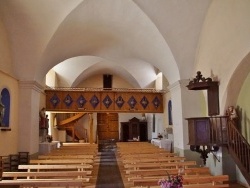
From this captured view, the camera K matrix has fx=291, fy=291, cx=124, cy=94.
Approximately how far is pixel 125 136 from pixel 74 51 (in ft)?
37.3

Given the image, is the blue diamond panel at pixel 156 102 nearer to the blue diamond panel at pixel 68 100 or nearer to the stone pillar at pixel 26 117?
the blue diamond panel at pixel 68 100

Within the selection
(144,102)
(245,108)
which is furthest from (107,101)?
(245,108)

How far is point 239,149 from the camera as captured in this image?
7.50 m

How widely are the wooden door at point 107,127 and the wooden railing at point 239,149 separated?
16.0 metres

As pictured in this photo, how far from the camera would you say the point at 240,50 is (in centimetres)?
757

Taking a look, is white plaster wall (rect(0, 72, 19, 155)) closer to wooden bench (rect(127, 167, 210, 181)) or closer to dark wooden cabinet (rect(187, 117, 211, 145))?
wooden bench (rect(127, 167, 210, 181))

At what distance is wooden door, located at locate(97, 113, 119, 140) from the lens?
2314cm

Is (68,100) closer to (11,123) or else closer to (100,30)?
(100,30)

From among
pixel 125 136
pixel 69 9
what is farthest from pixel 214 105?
pixel 125 136

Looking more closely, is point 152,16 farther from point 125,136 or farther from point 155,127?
point 125,136

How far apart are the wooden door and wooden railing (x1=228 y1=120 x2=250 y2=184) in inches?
629

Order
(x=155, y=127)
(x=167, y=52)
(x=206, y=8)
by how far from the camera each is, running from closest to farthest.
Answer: (x=206, y=8) → (x=167, y=52) → (x=155, y=127)

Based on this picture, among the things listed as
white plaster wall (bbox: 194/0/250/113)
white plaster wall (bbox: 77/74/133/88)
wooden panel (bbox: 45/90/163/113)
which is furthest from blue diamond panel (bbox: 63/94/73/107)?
white plaster wall (bbox: 194/0/250/113)

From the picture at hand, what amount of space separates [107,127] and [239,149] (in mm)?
16401
